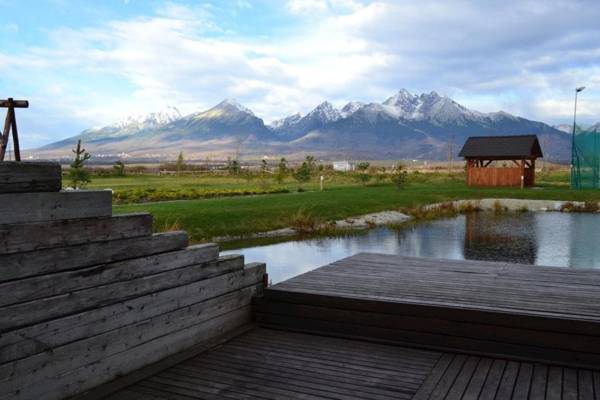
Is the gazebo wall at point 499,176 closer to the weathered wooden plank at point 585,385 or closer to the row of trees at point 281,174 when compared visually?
the row of trees at point 281,174

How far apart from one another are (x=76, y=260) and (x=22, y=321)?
55cm

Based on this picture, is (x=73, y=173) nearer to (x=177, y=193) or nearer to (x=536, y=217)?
(x=177, y=193)

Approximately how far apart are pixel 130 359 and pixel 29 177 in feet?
4.80

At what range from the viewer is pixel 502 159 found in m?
41.3

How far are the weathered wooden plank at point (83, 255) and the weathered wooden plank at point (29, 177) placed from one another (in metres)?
0.40

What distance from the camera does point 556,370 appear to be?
4320 millimetres

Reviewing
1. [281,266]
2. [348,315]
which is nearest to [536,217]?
[281,266]

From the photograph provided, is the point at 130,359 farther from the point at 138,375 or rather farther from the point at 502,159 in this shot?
the point at 502,159

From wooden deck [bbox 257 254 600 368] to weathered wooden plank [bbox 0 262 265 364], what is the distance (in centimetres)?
60

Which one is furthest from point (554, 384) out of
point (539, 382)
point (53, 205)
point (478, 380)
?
point (53, 205)

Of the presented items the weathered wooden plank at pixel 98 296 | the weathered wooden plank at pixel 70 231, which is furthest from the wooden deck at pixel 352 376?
the weathered wooden plank at pixel 70 231

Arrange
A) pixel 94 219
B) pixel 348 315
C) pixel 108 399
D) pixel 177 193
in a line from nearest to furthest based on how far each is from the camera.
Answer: pixel 108 399, pixel 94 219, pixel 348 315, pixel 177 193

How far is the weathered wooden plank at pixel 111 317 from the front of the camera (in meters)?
3.40

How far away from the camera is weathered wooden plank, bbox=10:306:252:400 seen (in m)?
3.54
